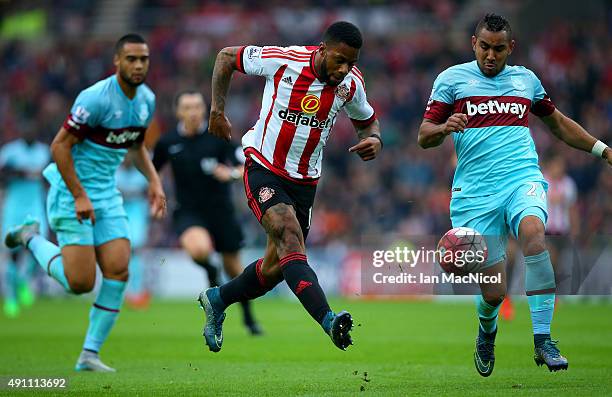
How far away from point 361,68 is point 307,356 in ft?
55.4

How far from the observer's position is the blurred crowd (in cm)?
2244

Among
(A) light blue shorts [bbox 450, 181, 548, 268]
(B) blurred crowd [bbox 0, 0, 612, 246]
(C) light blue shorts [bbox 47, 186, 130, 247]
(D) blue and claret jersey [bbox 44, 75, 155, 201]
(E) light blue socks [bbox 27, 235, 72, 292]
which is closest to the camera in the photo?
(A) light blue shorts [bbox 450, 181, 548, 268]

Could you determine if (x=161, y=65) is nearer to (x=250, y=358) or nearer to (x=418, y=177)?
(x=418, y=177)

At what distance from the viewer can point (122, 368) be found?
937 centimetres

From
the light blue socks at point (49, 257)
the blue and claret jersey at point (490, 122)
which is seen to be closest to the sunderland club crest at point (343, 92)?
the blue and claret jersey at point (490, 122)

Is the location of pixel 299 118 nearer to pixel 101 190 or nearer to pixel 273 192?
pixel 273 192

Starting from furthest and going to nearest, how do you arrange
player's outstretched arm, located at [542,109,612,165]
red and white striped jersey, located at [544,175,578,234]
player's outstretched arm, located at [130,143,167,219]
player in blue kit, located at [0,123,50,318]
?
player in blue kit, located at [0,123,50,318] < red and white striped jersey, located at [544,175,578,234] < player's outstretched arm, located at [130,143,167,219] < player's outstretched arm, located at [542,109,612,165]

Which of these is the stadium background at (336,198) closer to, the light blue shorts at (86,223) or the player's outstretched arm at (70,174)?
the light blue shorts at (86,223)

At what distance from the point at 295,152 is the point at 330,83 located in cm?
60

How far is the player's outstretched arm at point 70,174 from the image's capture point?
8.84 meters

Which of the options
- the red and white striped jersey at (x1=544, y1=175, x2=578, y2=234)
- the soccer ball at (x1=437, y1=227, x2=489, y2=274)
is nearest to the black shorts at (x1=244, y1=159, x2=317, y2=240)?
the soccer ball at (x1=437, y1=227, x2=489, y2=274)

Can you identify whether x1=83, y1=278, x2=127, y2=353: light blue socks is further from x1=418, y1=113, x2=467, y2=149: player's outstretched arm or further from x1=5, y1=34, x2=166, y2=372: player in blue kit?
x1=418, y1=113, x2=467, y2=149: player's outstretched arm

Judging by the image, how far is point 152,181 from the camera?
980cm

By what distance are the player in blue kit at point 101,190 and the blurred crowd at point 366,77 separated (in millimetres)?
12217
